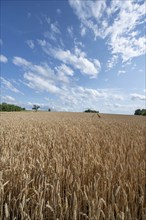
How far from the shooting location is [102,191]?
2.45 meters

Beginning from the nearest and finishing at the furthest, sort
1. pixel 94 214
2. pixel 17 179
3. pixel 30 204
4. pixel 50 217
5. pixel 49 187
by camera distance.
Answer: pixel 94 214 < pixel 50 217 < pixel 30 204 < pixel 49 187 < pixel 17 179

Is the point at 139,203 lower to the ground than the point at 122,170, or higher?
lower

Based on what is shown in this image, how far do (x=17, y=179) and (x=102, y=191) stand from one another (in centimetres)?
99

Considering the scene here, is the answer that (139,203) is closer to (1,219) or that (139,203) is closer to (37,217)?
(37,217)

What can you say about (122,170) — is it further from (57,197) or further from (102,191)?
(57,197)

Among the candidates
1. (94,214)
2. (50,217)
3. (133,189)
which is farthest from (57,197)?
(133,189)

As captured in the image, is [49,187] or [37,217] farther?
[49,187]

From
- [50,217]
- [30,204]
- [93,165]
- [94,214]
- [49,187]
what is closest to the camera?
[94,214]

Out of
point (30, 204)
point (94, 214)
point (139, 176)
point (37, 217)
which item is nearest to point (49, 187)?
point (30, 204)

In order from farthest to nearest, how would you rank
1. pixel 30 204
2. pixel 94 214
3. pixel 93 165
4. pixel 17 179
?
pixel 93 165 → pixel 17 179 → pixel 30 204 → pixel 94 214

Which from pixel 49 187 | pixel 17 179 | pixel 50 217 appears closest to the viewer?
pixel 50 217

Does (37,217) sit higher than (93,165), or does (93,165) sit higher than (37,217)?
(93,165)

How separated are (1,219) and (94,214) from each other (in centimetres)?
81

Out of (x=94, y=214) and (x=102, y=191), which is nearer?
(x=94, y=214)
